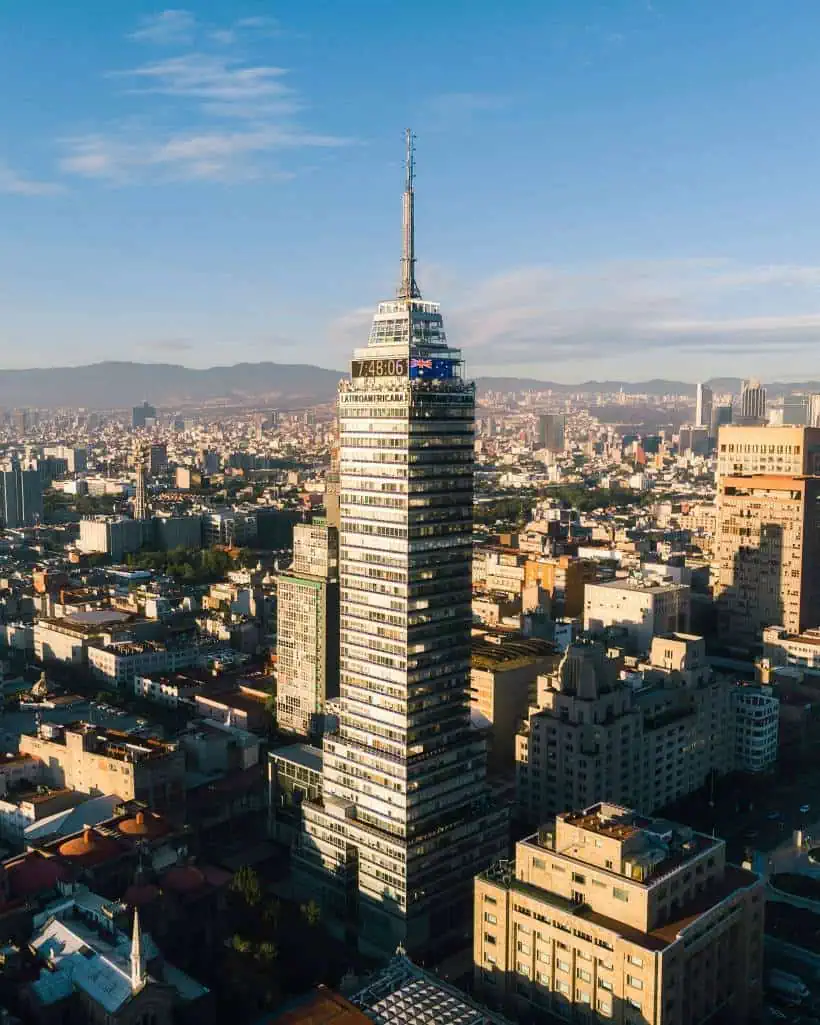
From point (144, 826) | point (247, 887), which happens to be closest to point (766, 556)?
point (247, 887)

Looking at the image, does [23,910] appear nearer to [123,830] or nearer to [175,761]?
[123,830]

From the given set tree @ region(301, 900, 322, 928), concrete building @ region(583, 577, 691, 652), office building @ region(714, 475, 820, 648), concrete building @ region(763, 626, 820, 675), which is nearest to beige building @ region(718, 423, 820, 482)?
office building @ region(714, 475, 820, 648)

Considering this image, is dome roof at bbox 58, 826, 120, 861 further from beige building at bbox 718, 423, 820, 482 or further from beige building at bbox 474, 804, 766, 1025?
beige building at bbox 718, 423, 820, 482

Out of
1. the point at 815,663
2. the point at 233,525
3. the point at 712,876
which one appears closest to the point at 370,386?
the point at 712,876

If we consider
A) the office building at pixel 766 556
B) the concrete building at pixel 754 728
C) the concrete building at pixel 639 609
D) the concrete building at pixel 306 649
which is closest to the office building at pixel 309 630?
the concrete building at pixel 306 649

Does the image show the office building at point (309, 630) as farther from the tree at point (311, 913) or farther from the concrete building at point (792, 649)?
the concrete building at point (792, 649)

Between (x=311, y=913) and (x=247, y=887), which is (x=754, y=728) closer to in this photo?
(x=311, y=913)
